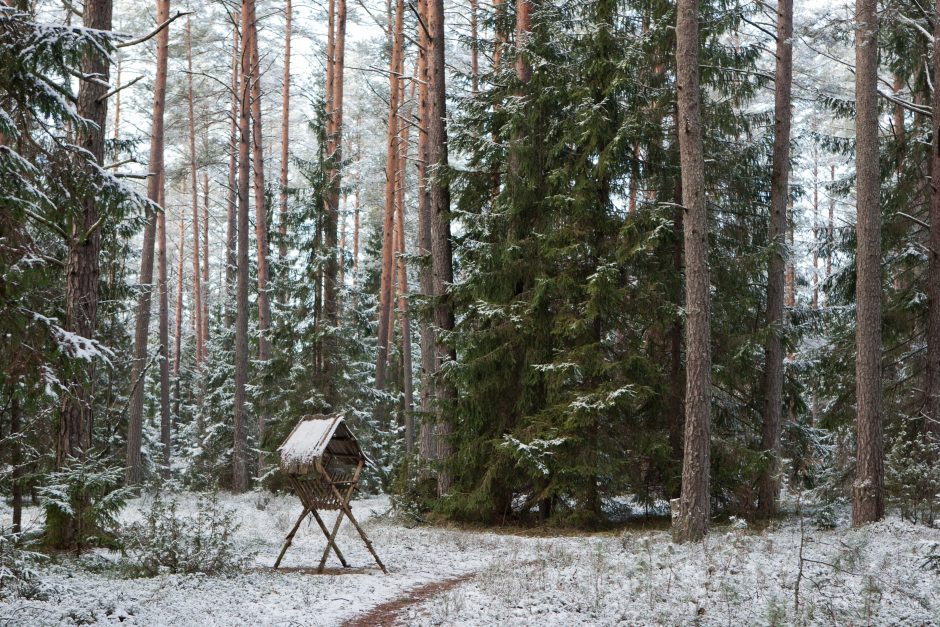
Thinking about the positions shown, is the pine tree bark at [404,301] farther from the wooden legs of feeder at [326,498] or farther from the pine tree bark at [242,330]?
the wooden legs of feeder at [326,498]

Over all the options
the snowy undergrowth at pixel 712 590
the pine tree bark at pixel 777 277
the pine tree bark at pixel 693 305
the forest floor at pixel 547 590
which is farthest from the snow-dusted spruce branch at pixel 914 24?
the snowy undergrowth at pixel 712 590

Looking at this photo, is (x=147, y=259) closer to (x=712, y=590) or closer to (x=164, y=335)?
(x=164, y=335)

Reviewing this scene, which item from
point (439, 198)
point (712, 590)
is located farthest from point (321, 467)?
point (439, 198)

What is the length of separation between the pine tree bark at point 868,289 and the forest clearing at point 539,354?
0.16ft

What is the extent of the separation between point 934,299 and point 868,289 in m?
3.23

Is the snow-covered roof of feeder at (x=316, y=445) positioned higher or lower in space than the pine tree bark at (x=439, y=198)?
lower

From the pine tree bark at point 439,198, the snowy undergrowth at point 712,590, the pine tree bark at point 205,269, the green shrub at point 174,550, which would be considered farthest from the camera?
the pine tree bark at point 205,269

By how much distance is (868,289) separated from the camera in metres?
11.0

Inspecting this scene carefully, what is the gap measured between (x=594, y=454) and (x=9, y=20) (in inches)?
395

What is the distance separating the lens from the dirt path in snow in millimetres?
A: 6344

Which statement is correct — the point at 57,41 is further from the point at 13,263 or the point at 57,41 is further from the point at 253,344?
the point at 253,344

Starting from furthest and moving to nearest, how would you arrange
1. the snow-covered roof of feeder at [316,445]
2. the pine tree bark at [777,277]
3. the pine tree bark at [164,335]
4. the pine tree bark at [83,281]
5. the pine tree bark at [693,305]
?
1. the pine tree bark at [164,335]
2. the pine tree bark at [777,277]
3. the pine tree bark at [693,305]
4. the snow-covered roof of feeder at [316,445]
5. the pine tree bark at [83,281]

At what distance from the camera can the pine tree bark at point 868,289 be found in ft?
35.6

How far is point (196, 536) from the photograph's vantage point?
7.87m
